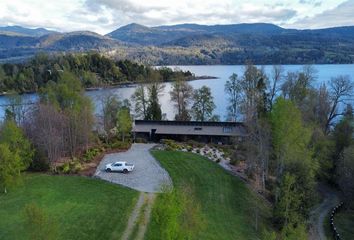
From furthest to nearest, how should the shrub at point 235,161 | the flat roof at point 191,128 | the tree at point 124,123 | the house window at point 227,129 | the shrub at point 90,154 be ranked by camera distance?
the house window at point 227,129 → the flat roof at point 191,128 → the tree at point 124,123 → the shrub at point 235,161 → the shrub at point 90,154

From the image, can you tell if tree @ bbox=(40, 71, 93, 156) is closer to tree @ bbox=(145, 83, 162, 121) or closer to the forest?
the forest

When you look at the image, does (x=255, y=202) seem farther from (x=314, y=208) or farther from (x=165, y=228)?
(x=165, y=228)

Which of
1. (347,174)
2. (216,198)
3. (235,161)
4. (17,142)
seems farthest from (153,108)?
(347,174)

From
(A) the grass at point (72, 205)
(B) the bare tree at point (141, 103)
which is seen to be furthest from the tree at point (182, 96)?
(A) the grass at point (72, 205)

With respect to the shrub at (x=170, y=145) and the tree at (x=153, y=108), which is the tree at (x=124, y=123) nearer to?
the shrub at (x=170, y=145)

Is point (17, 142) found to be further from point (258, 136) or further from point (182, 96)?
point (182, 96)

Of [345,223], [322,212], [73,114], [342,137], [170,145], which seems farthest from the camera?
[170,145]
